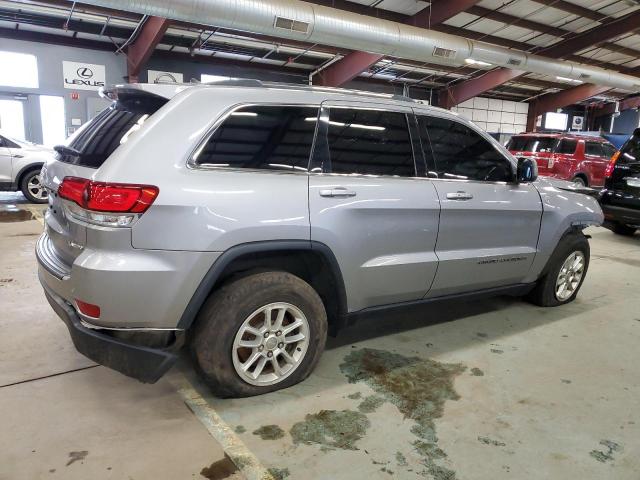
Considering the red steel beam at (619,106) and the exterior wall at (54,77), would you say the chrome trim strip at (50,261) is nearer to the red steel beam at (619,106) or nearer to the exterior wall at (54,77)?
the exterior wall at (54,77)

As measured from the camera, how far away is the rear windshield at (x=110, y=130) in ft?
7.14

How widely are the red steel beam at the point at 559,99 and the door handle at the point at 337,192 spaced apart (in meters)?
21.1

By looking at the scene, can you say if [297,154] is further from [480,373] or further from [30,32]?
[30,32]

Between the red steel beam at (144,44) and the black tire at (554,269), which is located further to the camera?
the red steel beam at (144,44)

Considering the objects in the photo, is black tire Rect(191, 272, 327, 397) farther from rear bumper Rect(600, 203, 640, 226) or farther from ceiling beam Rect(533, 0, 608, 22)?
ceiling beam Rect(533, 0, 608, 22)

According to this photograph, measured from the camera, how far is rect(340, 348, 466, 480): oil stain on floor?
2043mm

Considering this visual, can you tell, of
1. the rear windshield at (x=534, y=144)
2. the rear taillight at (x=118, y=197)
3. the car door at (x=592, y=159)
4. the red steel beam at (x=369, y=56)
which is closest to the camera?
the rear taillight at (x=118, y=197)

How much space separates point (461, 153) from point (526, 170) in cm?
54

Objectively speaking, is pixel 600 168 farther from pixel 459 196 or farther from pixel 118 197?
pixel 118 197

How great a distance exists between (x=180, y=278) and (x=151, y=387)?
0.83m

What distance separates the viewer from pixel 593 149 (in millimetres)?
11109

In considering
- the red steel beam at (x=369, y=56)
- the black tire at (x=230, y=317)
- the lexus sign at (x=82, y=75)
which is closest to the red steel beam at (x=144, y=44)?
the lexus sign at (x=82, y=75)

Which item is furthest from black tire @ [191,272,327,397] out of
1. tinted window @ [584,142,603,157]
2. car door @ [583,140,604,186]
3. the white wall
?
the white wall

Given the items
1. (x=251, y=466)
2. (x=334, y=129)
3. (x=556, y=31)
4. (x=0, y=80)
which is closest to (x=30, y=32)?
(x=0, y=80)
